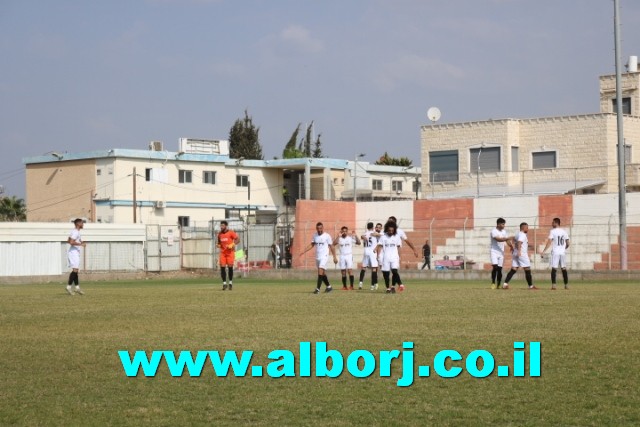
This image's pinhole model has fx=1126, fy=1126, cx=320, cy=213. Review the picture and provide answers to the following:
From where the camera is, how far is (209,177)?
79688mm

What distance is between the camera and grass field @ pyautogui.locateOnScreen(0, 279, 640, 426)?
10.2m

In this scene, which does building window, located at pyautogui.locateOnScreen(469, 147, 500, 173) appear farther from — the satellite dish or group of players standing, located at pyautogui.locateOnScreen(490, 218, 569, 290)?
group of players standing, located at pyautogui.locateOnScreen(490, 218, 569, 290)

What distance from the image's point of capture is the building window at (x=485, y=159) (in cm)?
6700

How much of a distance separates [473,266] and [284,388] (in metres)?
42.9

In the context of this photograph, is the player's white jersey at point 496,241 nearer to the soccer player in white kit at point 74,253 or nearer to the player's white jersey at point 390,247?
the player's white jersey at point 390,247

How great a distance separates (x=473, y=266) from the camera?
176 ft

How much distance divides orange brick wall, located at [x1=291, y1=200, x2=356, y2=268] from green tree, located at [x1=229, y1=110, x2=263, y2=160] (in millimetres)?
42114

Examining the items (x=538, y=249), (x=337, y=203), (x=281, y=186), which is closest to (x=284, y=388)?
(x=538, y=249)

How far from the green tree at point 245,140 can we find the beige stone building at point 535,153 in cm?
3660

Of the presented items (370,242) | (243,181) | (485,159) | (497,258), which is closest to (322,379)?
(497,258)

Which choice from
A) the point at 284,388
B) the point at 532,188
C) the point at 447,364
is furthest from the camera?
the point at 532,188

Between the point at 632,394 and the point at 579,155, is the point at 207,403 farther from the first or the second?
the point at 579,155

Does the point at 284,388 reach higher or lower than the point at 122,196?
lower

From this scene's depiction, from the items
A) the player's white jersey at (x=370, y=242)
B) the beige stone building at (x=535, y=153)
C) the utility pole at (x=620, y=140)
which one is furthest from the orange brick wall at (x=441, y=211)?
the player's white jersey at (x=370, y=242)
